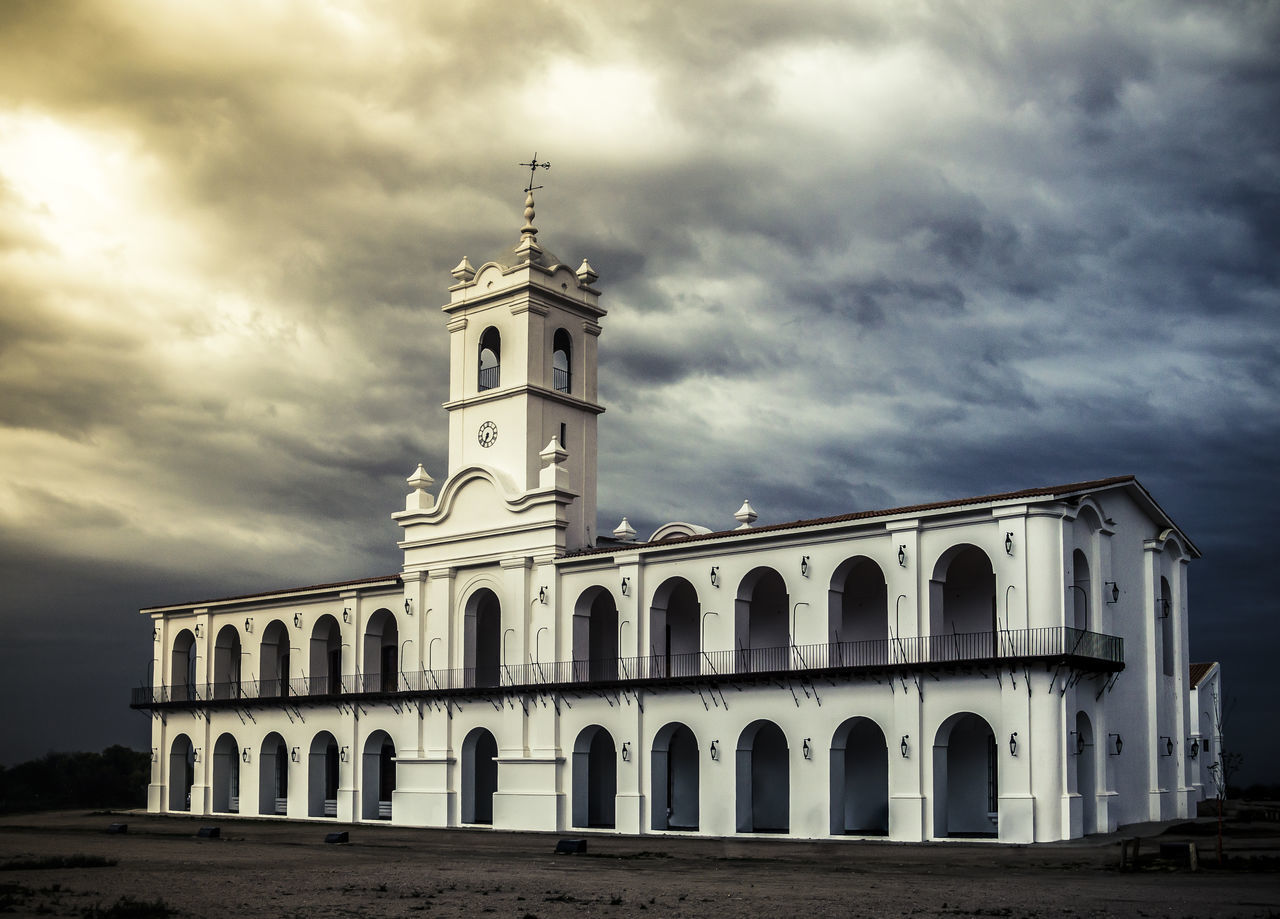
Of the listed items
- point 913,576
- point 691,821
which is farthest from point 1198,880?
point 691,821

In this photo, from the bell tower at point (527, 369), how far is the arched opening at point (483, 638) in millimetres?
4357

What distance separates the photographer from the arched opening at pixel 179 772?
179ft

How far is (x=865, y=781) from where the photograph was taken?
38406mm

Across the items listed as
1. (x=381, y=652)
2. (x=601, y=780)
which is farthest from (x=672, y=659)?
(x=381, y=652)

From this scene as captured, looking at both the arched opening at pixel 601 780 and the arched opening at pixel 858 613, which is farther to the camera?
the arched opening at pixel 601 780

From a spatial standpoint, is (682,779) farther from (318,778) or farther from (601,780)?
(318,778)

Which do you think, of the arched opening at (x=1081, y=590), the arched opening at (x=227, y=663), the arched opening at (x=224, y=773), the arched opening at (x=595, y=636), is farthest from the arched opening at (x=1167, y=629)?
the arched opening at (x=224, y=773)

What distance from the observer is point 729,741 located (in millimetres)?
37438

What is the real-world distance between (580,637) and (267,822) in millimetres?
13869

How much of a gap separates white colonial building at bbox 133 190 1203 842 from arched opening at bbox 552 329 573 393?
88 mm

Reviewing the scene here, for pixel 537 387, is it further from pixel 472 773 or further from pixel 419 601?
pixel 472 773

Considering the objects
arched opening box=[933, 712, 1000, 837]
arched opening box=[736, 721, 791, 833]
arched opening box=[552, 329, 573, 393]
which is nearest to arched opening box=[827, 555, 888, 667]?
arched opening box=[933, 712, 1000, 837]

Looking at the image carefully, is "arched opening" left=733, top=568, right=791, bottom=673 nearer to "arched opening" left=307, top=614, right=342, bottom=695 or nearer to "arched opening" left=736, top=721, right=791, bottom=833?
"arched opening" left=736, top=721, right=791, bottom=833

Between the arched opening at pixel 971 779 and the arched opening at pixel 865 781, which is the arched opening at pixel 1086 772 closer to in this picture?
the arched opening at pixel 971 779
